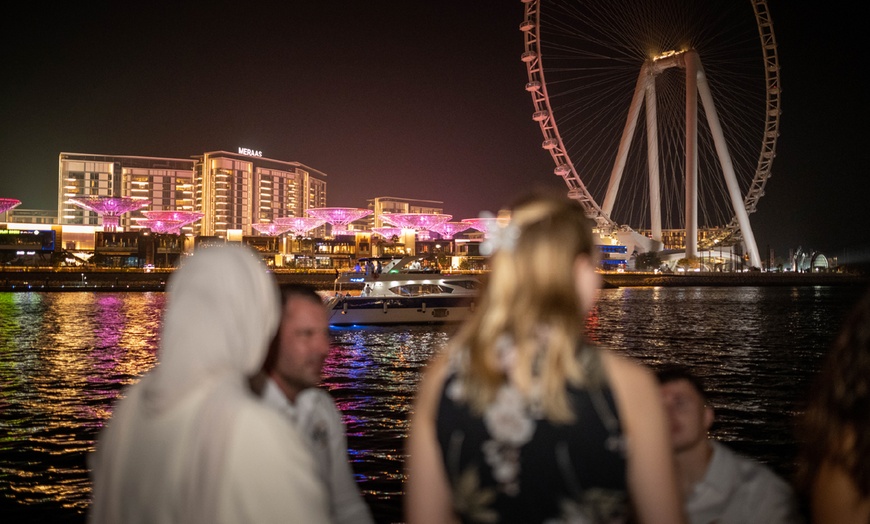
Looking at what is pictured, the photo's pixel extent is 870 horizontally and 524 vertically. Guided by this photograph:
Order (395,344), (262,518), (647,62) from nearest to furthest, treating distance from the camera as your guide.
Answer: (262,518), (395,344), (647,62)

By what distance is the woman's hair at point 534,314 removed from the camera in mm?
1931

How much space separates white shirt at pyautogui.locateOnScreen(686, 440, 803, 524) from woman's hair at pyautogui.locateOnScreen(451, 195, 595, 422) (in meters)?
1.46

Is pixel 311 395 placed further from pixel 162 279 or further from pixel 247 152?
pixel 247 152

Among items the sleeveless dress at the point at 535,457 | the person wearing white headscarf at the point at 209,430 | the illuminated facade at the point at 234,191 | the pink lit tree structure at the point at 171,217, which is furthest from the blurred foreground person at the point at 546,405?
the illuminated facade at the point at 234,191

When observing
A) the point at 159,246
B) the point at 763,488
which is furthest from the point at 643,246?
the point at 763,488

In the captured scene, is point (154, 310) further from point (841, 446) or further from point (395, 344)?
point (841, 446)

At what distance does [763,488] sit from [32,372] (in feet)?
62.5

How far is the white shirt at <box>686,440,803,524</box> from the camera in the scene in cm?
302

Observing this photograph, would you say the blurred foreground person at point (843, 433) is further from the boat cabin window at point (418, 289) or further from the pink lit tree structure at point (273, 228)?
the pink lit tree structure at point (273, 228)

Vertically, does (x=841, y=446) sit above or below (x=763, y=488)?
above

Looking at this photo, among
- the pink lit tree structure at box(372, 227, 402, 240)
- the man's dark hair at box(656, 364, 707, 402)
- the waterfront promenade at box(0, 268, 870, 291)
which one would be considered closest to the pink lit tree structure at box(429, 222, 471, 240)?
the pink lit tree structure at box(372, 227, 402, 240)

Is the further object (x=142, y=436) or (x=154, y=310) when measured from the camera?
(x=154, y=310)

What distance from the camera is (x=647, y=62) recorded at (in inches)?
3199

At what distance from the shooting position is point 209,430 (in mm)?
1725
